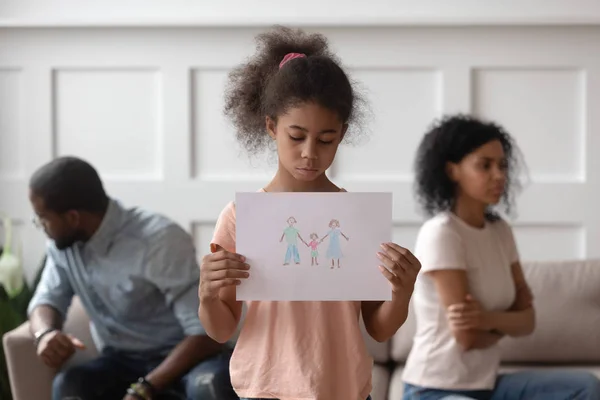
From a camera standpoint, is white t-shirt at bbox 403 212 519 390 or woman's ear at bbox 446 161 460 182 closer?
white t-shirt at bbox 403 212 519 390

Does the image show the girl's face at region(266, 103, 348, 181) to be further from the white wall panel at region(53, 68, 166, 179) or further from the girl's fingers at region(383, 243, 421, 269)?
the white wall panel at region(53, 68, 166, 179)

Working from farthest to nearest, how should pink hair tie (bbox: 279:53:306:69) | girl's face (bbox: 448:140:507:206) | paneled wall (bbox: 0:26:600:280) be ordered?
paneled wall (bbox: 0:26:600:280) < girl's face (bbox: 448:140:507:206) < pink hair tie (bbox: 279:53:306:69)

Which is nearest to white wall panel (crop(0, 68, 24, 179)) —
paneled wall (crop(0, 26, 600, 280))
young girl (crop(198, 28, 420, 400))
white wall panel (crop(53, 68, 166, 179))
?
paneled wall (crop(0, 26, 600, 280))

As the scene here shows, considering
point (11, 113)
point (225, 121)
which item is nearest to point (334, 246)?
point (225, 121)

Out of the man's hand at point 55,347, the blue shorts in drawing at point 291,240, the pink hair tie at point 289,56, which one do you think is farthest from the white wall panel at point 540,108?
the blue shorts in drawing at point 291,240

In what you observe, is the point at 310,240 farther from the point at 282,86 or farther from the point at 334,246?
the point at 282,86

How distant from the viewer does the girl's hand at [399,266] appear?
49.8 inches

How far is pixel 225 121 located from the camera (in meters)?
3.01

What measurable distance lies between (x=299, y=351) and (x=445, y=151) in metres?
0.96

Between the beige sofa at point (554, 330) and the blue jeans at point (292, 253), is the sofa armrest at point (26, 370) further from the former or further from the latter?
the blue jeans at point (292, 253)

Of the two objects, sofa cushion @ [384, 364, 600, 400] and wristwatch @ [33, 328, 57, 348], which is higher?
wristwatch @ [33, 328, 57, 348]

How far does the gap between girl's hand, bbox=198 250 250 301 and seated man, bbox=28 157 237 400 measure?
822 mm

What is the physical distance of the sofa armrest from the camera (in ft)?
7.11

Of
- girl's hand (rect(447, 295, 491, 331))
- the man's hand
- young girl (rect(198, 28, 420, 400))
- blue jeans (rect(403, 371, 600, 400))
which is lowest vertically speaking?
blue jeans (rect(403, 371, 600, 400))
